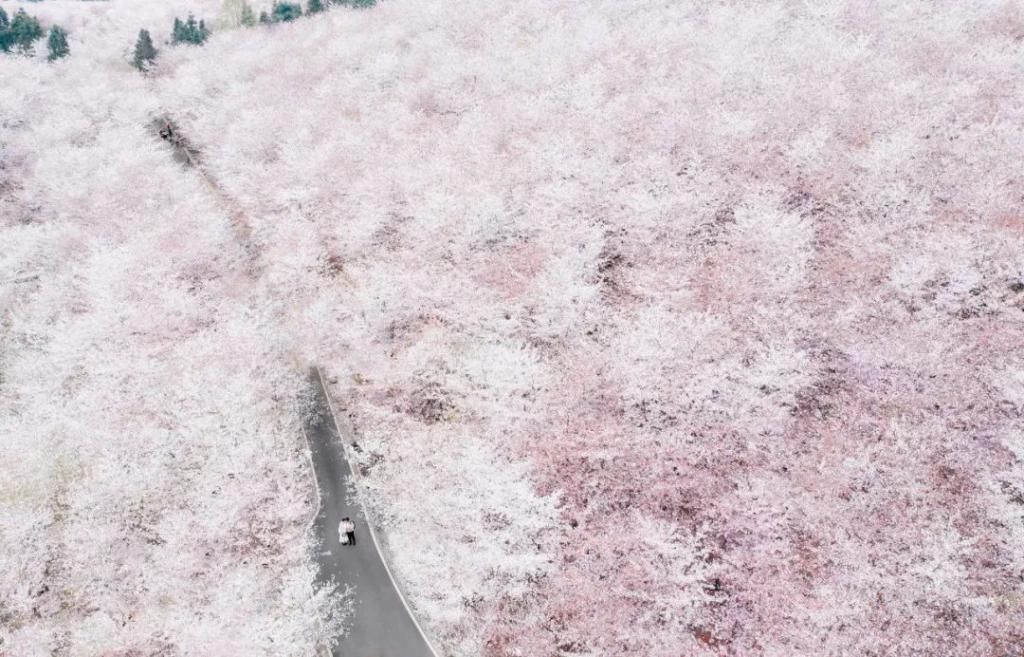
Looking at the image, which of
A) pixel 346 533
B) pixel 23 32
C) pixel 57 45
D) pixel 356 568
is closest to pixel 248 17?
pixel 57 45

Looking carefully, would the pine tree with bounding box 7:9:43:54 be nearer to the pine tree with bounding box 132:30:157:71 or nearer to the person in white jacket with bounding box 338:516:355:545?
the pine tree with bounding box 132:30:157:71

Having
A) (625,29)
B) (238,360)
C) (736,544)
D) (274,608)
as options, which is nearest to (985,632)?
(736,544)

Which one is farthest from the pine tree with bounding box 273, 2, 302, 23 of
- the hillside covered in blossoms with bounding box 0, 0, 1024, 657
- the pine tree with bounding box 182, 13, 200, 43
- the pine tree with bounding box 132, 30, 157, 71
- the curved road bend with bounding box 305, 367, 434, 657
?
the curved road bend with bounding box 305, 367, 434, 657

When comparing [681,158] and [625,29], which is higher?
[625,29]

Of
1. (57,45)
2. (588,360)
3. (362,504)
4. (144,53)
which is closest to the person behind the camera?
(588,360)

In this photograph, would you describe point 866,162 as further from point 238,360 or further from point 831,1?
point 238,360

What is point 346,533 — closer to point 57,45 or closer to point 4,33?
point 57,45

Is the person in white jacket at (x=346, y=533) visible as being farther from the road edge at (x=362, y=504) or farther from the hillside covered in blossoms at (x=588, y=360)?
the hillside covered in blossoms at (x=588, y=360)
